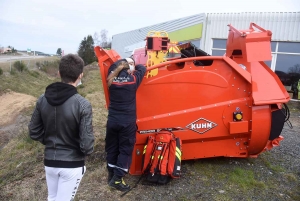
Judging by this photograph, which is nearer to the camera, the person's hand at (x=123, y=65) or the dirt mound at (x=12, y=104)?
the person's hand at (x=123, y=65)

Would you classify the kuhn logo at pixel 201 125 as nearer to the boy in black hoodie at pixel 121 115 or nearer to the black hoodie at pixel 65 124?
the boy in black hoodie at pixel 121 115

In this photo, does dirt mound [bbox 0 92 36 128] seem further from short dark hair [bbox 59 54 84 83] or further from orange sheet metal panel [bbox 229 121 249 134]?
short dark hair [bbox 59 54 84 83]

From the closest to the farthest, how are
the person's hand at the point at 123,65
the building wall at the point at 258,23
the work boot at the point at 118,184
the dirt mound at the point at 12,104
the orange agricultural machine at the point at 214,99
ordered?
the person's hand at the point at 123,65 < the work boot at the point at 118,184 < the orange agricultural machine at the point at 214,99 < the dirt mound at the point at 12,104 < the building wall at the point at 258,23

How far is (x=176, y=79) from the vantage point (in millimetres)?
4055

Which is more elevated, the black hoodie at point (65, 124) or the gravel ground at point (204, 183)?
the black hoodie at point (65, 124)

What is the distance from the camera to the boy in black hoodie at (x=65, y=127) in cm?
224

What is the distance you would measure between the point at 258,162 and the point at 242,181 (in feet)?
2.86

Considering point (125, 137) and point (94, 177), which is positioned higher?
point (125, 137)

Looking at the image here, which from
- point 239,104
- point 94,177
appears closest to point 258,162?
point 239,104

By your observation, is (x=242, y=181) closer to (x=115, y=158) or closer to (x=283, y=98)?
(x=283, y=98)

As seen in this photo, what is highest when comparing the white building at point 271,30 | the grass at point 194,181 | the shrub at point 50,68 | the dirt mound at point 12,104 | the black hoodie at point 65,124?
the white building at point 271,30

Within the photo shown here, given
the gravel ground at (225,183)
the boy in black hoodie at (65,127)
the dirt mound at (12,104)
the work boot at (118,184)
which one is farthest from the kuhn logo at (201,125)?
the dirt mound at (12,104)

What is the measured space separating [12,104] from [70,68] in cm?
1195

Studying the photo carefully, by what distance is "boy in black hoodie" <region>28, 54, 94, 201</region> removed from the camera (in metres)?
2.24
